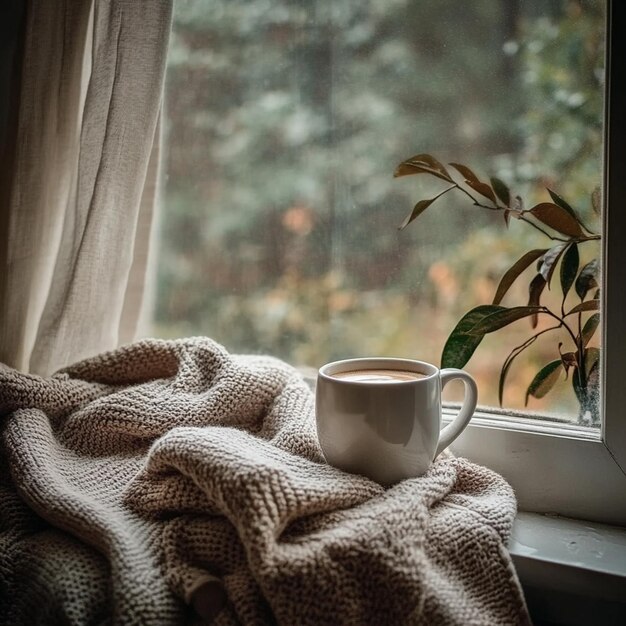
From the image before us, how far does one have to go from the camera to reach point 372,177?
0.80 metres

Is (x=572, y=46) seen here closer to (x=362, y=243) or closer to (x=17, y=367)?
(x=362, y=243)

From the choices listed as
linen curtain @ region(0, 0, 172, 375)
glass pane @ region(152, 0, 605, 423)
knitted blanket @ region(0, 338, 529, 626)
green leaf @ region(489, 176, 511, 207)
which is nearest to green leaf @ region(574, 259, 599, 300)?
glass pane @ region(152, 0, 605, 423)

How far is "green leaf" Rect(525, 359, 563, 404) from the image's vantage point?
27.6 inches

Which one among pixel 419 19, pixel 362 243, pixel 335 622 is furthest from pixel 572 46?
pixel 335 622

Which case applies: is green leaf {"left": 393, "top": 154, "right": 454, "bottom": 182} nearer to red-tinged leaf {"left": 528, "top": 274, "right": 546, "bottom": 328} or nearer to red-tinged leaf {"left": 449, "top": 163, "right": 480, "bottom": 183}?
red-tinged leaf {"left": 449, "top": 163, "right": 480, "bottom": 183}

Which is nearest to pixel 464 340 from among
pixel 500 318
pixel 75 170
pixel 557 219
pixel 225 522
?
pixel 500 318

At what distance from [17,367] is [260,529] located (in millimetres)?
510

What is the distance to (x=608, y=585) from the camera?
0.56 metres

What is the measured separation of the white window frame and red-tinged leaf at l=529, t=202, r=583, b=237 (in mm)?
40

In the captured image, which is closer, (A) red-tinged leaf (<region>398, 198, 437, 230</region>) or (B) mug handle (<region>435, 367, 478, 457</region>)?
(B) mug handle (<region>435, 367, 478, 457</region>)

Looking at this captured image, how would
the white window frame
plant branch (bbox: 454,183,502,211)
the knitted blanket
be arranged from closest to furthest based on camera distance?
the knitted blanket < the white window frame < plant branch (bbox: 454,183,502,211)

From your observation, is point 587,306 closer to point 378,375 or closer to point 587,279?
point 587,279

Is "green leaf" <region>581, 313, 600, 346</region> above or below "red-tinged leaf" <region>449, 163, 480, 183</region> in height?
below

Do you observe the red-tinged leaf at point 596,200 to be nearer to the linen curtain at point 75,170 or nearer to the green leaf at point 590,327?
the green leaf at point 590,327
